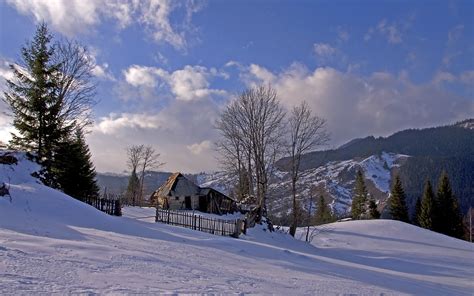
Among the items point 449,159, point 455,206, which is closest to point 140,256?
point 455,206

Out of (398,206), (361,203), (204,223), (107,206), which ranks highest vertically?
(361,203)

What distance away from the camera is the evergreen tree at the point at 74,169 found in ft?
93.0

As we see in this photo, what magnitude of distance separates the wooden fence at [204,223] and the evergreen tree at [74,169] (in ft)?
18.3

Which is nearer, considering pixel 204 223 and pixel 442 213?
pixel 204 223

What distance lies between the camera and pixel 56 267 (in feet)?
21.6

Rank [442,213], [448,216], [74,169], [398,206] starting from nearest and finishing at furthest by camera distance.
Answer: [74,169] → [448,216] → [442,213] → [398,206]

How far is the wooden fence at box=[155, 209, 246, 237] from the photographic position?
2409cm

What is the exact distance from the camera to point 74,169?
117ft

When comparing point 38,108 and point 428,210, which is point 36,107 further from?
point 428,210

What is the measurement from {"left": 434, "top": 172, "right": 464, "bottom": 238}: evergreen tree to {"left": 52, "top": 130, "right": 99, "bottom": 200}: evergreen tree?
43.7 m

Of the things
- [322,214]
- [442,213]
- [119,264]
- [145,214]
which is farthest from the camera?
[322,214]

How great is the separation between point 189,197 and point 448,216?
3454 centimetres

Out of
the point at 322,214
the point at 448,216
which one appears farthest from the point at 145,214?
the point at 322,214

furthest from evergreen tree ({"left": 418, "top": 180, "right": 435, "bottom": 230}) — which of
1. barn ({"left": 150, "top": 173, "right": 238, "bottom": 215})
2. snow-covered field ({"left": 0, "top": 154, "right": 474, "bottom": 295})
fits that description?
snow-covered field ({"left": 0, "top": 154, "right": 474, "bottom": 295})
